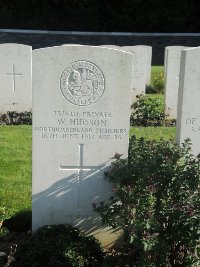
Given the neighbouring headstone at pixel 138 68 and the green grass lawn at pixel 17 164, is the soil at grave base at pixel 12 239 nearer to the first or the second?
the green grass lawn at pixel 17 164

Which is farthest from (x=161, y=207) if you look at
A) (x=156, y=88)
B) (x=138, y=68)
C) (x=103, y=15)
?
(x=103, y=15)

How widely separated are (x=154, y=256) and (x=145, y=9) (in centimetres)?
1950

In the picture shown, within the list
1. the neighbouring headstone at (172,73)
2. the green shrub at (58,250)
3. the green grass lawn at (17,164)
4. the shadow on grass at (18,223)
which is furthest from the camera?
the neighbouring headstone at (172,73)

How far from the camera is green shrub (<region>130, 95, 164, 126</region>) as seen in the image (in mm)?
8664

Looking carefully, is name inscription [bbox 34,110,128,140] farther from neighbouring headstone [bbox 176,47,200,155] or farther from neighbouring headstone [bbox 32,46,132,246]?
neighbouring headstone [bbox 176,47,200,155]

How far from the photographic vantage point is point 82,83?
4.19 meters

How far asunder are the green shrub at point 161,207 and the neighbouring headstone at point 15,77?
16.3ft

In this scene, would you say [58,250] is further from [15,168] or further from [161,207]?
[15,168]

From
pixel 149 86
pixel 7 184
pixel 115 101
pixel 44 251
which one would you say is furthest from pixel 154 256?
pixel 149 86

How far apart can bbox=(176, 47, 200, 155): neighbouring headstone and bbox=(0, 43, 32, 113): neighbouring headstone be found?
175 inches

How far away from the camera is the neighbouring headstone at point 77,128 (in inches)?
162

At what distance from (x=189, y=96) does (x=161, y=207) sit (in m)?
1.29

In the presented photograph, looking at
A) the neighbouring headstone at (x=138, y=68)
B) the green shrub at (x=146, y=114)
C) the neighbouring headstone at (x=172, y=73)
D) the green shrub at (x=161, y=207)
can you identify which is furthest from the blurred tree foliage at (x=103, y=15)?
the green shrub at (x=161, y=207)

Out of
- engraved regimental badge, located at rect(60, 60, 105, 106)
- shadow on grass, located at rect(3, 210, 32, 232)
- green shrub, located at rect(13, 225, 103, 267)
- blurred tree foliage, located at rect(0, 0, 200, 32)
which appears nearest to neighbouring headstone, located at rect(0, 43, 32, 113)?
shadow on grass, located at rect(3, 210, 32, 232)
